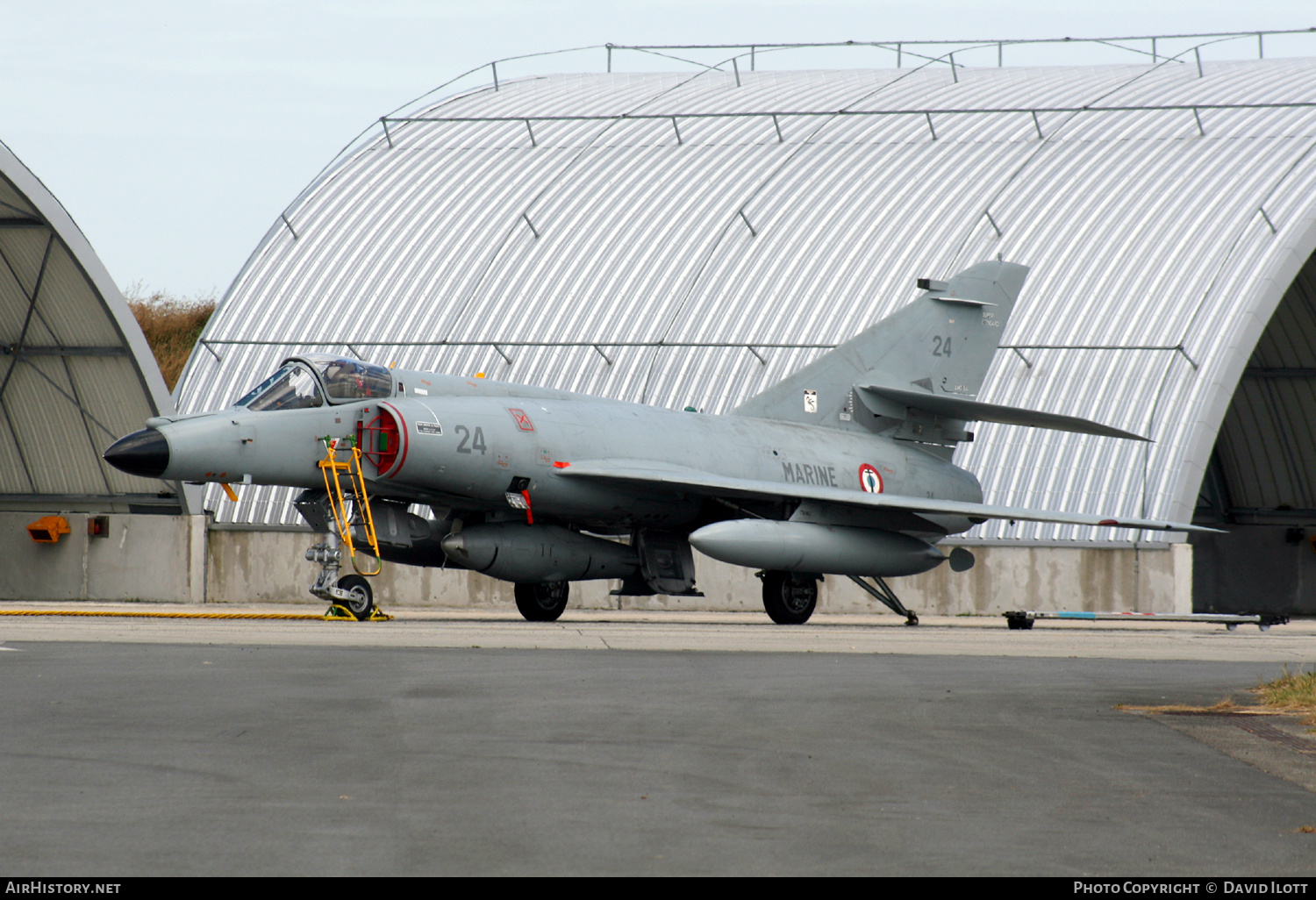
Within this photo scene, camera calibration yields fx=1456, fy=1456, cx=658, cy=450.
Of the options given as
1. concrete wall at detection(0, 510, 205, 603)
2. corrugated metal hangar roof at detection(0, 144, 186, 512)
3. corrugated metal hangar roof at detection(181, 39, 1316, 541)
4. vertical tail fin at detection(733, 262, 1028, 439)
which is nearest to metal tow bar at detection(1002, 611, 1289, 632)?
corrugated metal hangar roof at detection(181, 39, 1316, 541)

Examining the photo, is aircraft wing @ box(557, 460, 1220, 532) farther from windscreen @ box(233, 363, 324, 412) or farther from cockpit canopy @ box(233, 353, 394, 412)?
windscreen @ box(233, 363, 324, 412)

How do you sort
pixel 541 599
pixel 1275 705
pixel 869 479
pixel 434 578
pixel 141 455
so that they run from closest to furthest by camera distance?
pixel 1275 705 < pixel 141 455 < pixel 541 599 < pixel 869 479 < pixel 434 578

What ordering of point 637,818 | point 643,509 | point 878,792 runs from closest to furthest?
point 637,818 → point 878,792 → point 643,509

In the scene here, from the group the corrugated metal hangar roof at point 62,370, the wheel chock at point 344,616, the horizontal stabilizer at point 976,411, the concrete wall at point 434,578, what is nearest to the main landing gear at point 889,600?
the horizontal stabilizer at point 976,411

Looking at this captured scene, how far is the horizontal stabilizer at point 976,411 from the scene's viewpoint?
20531mm

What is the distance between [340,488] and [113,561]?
39.2 ft

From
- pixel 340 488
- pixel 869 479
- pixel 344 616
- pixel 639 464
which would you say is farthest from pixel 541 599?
pixel 869 479

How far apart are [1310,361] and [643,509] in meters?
19.7

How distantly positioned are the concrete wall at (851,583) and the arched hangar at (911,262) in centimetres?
11

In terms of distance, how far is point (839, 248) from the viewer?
1194 inches

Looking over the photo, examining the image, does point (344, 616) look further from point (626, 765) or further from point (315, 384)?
point (626, 765)

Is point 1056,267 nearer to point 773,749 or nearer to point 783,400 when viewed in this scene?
point 783,400
